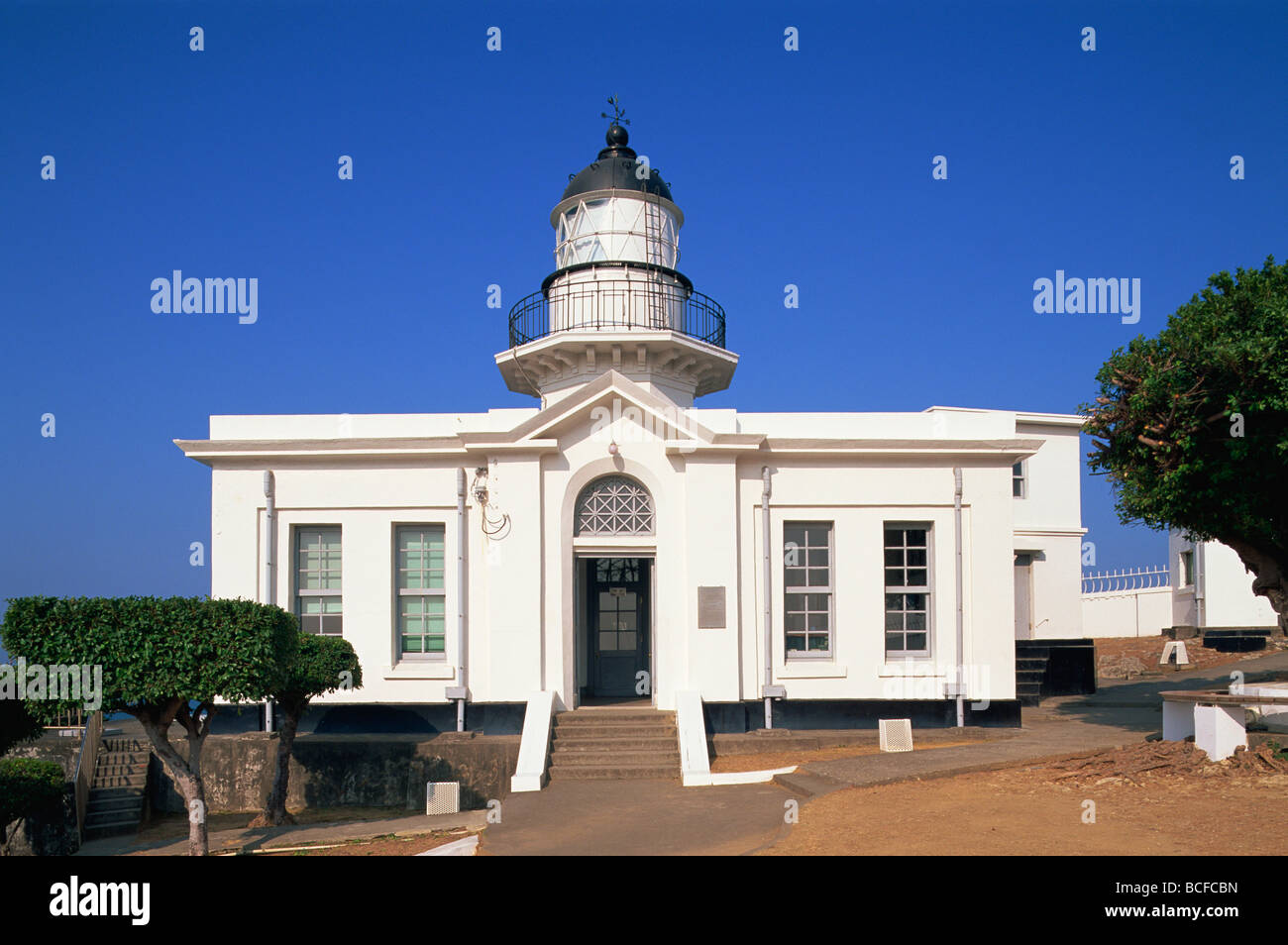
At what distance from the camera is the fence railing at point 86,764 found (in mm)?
14367

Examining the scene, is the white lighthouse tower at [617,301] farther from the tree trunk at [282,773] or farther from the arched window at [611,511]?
the tree trunk at [282,773]

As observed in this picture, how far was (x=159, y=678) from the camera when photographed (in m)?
10.5

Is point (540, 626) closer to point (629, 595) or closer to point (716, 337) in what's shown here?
point (629, 595)

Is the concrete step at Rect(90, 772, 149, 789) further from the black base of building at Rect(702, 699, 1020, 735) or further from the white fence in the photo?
the white fence

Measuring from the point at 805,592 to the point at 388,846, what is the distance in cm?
748

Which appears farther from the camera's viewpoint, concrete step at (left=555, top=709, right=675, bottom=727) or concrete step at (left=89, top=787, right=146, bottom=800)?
concrete step at (left=89, top=787, right=146, bottom=800)

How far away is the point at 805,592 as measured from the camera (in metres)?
15.2

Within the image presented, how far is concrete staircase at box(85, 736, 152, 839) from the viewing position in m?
14.5

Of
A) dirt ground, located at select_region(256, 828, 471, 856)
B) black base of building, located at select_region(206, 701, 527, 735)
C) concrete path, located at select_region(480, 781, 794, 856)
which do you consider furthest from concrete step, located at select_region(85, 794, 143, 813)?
concrete path, located at select_region(480, 781, 794, 856)

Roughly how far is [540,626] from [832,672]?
457cm

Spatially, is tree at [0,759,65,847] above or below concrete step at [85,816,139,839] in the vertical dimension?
above

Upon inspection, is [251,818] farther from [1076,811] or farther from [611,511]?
[1076,811]

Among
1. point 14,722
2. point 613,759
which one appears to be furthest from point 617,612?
point 14,722
